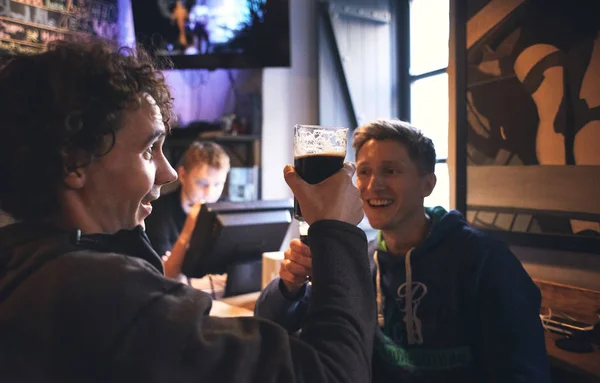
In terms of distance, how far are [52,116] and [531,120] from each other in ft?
6.56

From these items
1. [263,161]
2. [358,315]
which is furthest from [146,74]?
[263,161]

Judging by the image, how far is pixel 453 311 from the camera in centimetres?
144

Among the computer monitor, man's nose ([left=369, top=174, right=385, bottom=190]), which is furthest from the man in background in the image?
man's nose ([left=369, top=174, right=385, bottom=190])

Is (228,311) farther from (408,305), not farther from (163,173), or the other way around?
(163,173)

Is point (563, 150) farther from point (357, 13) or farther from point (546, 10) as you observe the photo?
point (357, 13)

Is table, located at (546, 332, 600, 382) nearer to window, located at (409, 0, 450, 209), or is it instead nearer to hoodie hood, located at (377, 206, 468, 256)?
hoodie hood, located at (377, 206, 468, 256)

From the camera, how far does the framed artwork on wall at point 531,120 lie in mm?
1796

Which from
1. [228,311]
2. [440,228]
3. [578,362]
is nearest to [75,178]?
[228,311]

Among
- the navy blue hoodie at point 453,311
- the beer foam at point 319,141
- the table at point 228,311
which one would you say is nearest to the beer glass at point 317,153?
the beer foam at point 319,141

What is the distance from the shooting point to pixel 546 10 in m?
1.93

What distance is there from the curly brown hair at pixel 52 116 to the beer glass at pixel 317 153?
1.11 ft

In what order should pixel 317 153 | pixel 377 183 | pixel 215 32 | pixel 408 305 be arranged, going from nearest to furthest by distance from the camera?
pixel 317 153
pixel 408 305
pixel 377 183
pixel 215 32

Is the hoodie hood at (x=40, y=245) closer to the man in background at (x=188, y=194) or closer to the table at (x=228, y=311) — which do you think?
the table at (x=228, y=311)

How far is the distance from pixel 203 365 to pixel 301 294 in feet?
2.29
